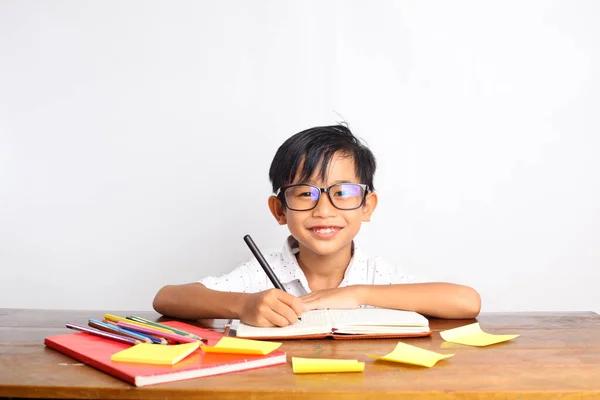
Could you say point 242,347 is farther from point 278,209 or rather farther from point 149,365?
point 278,209

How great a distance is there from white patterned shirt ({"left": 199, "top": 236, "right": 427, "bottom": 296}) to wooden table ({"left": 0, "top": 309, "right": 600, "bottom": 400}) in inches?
24.4

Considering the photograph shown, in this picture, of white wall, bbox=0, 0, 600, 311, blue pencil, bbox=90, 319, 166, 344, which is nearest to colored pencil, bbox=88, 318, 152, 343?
blue pencil, bbox=90, 319, 166, 344

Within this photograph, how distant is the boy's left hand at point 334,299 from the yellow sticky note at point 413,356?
0.33m

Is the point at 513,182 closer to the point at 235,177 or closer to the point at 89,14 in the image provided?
the point at 235,177

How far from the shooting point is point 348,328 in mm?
1193

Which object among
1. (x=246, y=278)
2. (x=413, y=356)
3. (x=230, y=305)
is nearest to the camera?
(x=413, y=356)

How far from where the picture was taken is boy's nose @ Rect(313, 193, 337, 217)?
1.67 meters

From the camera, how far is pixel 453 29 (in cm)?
253

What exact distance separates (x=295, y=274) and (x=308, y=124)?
813 mm

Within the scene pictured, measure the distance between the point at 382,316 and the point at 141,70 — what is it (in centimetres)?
163

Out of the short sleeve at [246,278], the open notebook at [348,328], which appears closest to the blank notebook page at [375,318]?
the open notebook at [348,328]

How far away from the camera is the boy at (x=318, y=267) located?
4.59 feet

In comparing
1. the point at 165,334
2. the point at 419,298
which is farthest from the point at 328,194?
the point at 165,334

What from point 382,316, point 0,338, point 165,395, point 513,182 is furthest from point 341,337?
point 513,182
